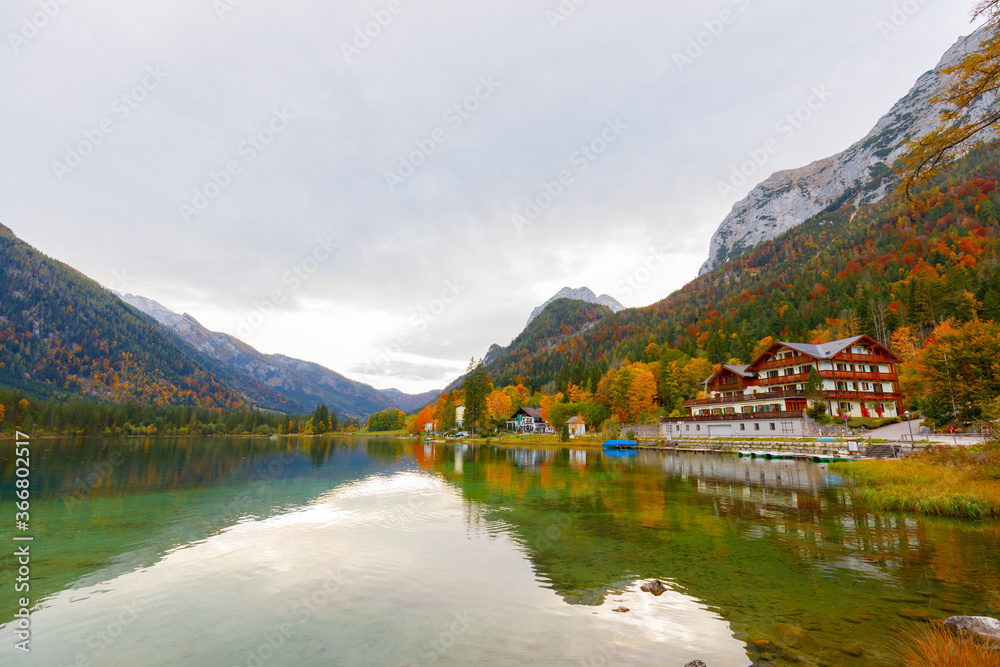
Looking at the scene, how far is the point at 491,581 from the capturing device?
13359 mm

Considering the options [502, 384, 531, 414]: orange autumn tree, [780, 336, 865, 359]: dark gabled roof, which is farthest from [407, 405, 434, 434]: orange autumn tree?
[780, 336, 865, 359]: dark gabled roof

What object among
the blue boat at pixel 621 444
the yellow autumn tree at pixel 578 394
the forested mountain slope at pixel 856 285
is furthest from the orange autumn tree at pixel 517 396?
the blue boat at pixel 621 444

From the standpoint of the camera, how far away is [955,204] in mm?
118562

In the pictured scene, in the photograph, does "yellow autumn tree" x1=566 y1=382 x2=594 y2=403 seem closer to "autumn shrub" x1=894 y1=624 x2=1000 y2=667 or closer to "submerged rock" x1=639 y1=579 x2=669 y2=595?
"submerged rock" x1=639 y1=579 x2=669 y2=595

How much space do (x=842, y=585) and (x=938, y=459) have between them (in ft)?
72.7

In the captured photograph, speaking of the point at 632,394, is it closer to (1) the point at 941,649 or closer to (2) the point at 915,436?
(2) the point at 915,436

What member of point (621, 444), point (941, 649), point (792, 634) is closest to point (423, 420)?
point (621, 444)

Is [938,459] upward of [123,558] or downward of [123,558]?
upward

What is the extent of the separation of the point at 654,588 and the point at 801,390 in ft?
227

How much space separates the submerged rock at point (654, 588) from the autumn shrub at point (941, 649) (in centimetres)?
505

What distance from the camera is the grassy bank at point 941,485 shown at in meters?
18.9

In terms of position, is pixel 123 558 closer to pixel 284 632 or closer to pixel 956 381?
pixel 284 632

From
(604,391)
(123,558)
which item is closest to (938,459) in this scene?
(123,558)

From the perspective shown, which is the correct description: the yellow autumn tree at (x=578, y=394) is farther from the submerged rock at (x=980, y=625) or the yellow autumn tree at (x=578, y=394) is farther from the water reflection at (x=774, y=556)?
the submerged rock at (x=980, y=625)
